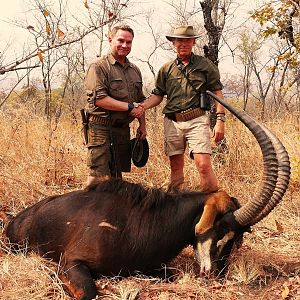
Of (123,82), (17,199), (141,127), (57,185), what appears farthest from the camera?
(57,185)

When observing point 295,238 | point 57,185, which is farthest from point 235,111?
point 57,185

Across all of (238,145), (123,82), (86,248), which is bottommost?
(86,248)

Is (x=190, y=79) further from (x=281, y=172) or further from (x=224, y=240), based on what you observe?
(x=224, y=240)

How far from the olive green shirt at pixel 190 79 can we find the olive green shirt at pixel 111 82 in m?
0.37

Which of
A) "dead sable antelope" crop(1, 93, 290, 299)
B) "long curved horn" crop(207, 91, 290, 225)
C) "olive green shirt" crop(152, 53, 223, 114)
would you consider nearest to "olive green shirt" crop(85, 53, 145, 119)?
"olive green shirt" crop(152, 53, 223, 114)

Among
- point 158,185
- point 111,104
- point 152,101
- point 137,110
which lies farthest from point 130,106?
point 158,185

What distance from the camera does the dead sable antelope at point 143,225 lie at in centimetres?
378

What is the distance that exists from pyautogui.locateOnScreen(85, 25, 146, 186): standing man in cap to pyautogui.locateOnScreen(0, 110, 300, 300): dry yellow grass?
1135 mm

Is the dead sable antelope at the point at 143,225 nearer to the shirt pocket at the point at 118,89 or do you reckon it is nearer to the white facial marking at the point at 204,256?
the white facial marking at the point at 204,256

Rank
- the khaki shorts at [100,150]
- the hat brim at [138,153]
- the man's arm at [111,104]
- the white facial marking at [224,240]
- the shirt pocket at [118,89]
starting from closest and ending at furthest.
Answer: the white facial marking at [224,240], the man's arm at [111,104], the shirt pocket at [118,89], the khaki shorts at [100,150], the hat brim at [138,153]

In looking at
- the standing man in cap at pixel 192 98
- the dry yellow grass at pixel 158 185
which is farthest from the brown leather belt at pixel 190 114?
the dry yellow grass at pixel 158 185

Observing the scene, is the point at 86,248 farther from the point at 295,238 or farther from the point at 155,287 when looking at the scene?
the point at 295,238

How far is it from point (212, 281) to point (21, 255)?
171 cm

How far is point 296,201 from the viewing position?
20.4ft
